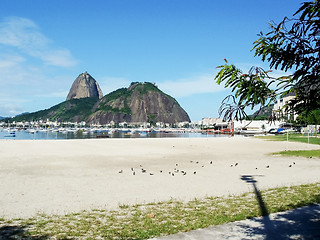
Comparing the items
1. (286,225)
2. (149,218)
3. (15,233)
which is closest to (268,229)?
(286,225)

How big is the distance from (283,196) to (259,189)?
1796mm

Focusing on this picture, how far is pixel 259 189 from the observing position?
11719 millimetres

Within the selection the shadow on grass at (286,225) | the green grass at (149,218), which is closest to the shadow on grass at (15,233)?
the green grass at (149,218)

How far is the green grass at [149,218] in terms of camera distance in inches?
259

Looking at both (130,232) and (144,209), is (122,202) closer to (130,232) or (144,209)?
(144,209)

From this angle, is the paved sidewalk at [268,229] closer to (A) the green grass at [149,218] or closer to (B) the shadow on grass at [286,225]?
(B) the shadow on grass at [286,225]

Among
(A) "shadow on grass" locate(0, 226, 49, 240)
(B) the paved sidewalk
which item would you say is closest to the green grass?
(A) "shadow on grass" locate(0, 226, 49, 240)

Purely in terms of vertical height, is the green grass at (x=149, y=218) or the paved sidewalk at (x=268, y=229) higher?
the paved sidewalk at (x=268, y=229)

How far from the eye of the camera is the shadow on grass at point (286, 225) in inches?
235

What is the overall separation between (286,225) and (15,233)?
20.3 ft

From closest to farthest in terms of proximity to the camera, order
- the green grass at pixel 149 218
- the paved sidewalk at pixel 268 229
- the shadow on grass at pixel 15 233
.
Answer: the paved sidewalk at pixel 268 229
the shadow on grass at pixel 15 233
the green grass at pixel 149 218

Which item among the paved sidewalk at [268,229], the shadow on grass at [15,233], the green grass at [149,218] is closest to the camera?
the paved sidewalk at [268,229]

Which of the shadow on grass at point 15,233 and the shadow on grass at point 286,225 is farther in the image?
the shadow on grass at point 15,233

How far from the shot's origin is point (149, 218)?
772 cm
